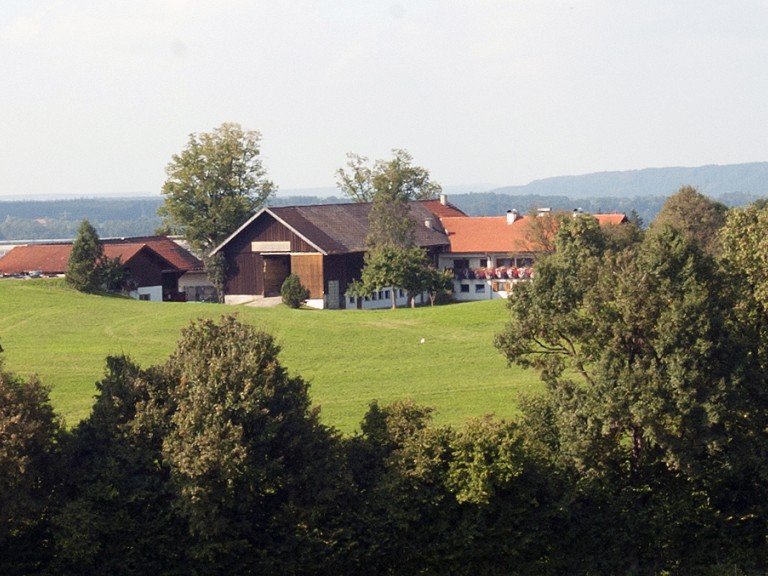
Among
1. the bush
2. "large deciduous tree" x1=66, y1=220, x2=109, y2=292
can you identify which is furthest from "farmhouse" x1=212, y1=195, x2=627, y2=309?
"large deciduous tree" x1=66, y1=220, x2=109, y2=292

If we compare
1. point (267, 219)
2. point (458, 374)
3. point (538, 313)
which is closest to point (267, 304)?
point (267, 219)

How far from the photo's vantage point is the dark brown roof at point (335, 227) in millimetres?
66750

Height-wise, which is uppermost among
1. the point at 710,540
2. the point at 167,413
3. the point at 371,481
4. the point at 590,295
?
the point at 590,295

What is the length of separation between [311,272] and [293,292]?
2.92 meters

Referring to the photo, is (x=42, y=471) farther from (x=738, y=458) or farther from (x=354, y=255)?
(x=354, y=255)

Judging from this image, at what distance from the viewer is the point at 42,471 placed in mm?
21156

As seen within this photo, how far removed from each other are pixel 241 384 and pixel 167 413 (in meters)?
1.41

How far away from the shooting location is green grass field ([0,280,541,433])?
34.3 meters

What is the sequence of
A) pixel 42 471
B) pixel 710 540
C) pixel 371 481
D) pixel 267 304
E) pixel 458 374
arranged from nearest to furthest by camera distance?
pixel 42 471 < pixel 371 481 < pixel 710 540 < pixel 458 374 < pixel 267 304

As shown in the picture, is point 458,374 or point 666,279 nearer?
point 666,279

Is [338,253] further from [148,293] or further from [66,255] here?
[66,255]

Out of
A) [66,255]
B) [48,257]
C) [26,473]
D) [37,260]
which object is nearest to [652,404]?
[26,473]

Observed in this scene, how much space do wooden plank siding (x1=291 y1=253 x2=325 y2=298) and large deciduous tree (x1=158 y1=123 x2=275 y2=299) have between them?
1165 centimetres

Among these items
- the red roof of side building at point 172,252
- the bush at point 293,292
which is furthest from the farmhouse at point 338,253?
the red roof of side building at point 172,252
